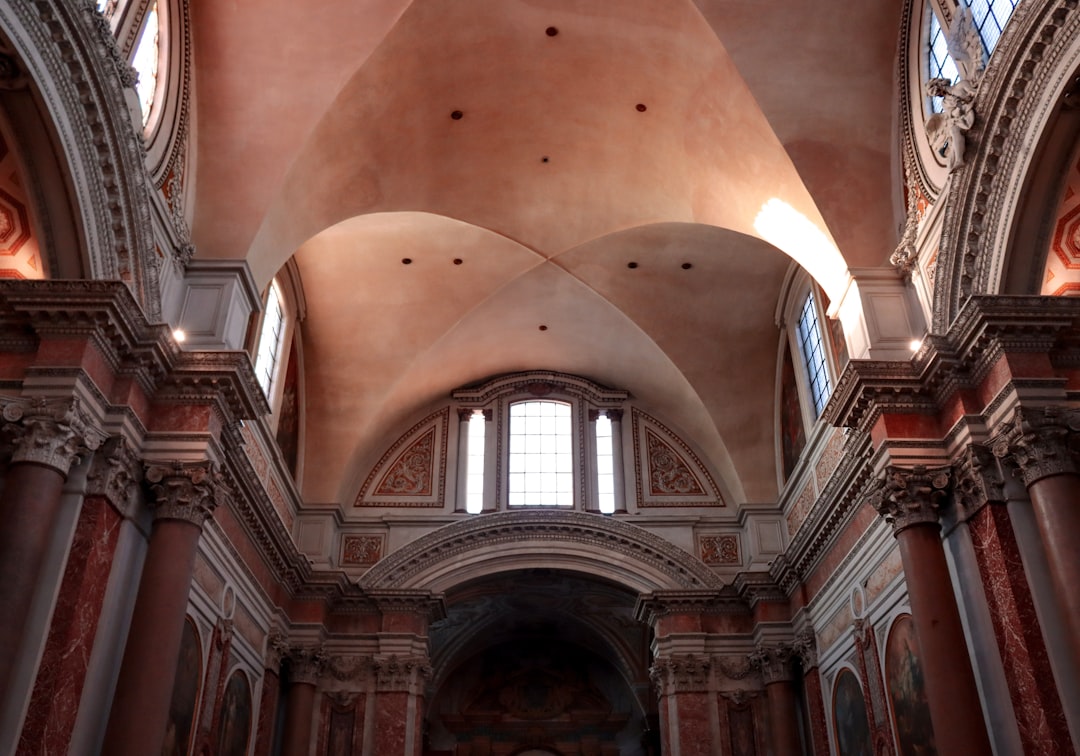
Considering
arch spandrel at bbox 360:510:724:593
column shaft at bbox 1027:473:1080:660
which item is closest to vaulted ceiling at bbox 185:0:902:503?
arch spandrel at bbox 360:510:724:593

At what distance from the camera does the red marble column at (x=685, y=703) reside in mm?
15445

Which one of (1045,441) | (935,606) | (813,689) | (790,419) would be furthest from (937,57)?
(813,689)

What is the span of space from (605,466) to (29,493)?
11945mm

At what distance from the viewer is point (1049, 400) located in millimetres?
8734

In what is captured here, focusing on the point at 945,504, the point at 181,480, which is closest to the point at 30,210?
the point at 181,480

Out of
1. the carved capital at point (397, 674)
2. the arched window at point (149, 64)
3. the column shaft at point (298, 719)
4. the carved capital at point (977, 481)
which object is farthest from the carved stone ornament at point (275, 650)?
the carved capital at point (977, 481)

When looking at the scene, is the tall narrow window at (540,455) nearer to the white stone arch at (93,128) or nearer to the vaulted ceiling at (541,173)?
the vaulted ceiling at (541,173)

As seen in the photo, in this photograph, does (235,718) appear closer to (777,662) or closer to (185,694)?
(185,694)

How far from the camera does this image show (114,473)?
9.12 metres

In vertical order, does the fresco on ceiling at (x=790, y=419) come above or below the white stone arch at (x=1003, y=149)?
above

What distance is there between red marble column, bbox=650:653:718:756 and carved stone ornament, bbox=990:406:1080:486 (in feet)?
27.9

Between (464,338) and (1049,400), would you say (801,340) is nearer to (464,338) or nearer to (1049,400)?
(464,338)

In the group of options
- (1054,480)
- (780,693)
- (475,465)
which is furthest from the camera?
(475,465)

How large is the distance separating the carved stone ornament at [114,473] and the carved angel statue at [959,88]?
8573mm
